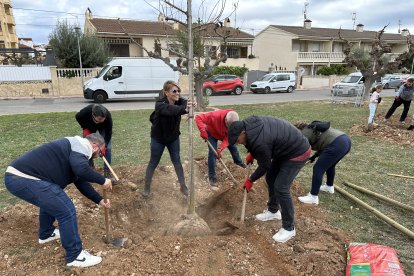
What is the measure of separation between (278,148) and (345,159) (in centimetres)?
419

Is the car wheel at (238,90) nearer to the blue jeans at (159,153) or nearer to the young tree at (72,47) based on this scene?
the young tree at (72,47)

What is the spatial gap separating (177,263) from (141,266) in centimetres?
36

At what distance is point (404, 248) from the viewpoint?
3.69m

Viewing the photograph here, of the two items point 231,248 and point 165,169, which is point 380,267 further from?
point 165,169

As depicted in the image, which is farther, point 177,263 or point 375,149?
point 375,149

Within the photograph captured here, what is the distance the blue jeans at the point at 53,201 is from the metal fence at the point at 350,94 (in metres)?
A: 14.6

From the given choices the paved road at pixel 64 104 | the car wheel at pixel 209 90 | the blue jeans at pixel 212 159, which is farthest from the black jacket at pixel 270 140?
the car wheel at pixel 209 90

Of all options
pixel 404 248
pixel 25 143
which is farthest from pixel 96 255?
pixel 25 143

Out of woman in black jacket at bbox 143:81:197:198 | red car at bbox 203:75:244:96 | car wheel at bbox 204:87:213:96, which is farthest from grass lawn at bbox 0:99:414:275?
red car at bbox 203:75:244:96

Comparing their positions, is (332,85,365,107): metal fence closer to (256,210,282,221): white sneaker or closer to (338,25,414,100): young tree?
(338,25,414,100): young tree

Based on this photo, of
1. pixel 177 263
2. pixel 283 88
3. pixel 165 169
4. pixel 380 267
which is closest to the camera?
pixel 380 267

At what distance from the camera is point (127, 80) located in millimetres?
17500

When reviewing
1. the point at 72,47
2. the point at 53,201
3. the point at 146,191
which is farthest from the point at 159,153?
the point at 72,47

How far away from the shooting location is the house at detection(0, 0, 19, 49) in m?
38.4
